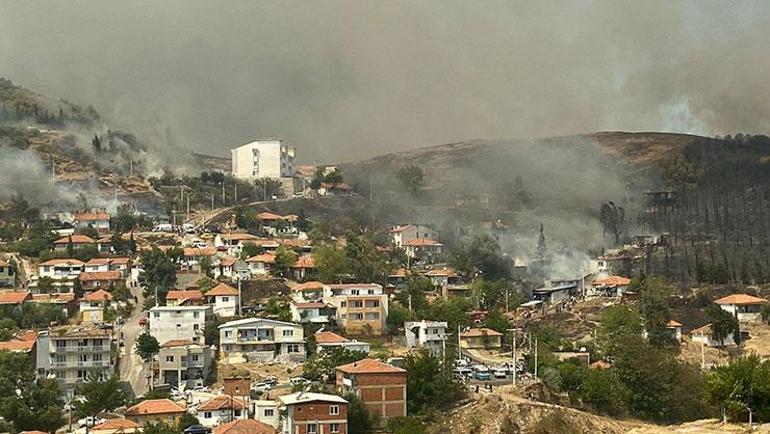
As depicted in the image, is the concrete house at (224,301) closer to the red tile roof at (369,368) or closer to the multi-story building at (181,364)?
the multi-story building at (181,364)

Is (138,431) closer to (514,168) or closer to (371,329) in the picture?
(371,329)

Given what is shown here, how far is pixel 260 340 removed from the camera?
6150cm

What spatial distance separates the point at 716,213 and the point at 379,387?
Answer: 6649 cm

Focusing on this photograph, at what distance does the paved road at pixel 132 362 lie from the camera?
59116 mm

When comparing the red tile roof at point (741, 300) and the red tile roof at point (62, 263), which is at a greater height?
the red tile roof at point (62, 263)

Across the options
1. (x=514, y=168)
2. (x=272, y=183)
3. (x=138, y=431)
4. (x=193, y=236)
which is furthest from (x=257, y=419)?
(x=514, y=168)

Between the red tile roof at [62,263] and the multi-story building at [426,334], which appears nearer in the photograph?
the multi-story building at [426,334]

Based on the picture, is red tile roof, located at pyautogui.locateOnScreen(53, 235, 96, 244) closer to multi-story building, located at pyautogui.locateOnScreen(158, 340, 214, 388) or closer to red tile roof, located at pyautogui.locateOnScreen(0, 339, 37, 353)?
red tile roof, located at pyautogui.locateOnScreen(0, 339, 37, 353)

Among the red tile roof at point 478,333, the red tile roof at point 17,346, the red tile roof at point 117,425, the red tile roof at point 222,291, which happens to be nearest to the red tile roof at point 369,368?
the red tile roof at point 117,425

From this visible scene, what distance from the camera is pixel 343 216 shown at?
345 feet

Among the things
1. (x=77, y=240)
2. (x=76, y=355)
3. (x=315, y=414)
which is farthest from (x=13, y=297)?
(x=315, y=414)

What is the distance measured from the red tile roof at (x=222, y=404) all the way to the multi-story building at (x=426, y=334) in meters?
15.2

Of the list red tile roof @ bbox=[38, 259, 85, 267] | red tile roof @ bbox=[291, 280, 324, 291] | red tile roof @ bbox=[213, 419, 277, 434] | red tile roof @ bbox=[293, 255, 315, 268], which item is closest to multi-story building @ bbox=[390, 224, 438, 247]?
red tile roof @ bbox=[293, 255, 315, 268]

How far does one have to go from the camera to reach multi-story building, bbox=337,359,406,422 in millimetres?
51344
